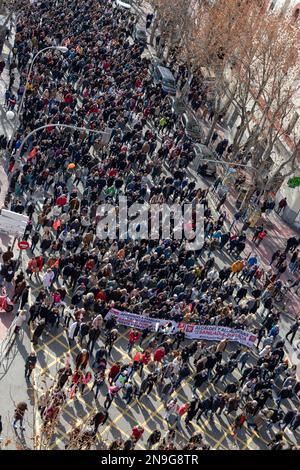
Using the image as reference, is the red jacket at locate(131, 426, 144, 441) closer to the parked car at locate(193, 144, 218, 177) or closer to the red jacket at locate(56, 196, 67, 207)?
the red jacket at locate(56, 196, 67, 207)

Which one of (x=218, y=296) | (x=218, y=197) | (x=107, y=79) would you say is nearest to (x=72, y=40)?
(x=107, y=79)

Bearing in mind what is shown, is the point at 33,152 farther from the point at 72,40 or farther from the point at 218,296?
the point at 72,40

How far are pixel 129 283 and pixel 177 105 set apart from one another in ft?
80.8

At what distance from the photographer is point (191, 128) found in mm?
44250

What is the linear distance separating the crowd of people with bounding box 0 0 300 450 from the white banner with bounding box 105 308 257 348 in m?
0.24

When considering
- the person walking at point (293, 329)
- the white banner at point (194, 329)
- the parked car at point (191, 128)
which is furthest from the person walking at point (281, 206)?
the white banner at point (194, 329)

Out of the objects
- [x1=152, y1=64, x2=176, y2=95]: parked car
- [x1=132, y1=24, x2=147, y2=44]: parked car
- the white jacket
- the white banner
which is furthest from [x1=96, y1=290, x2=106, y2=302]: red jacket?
[x1=132, y1=24, x2=147, y2=44]: parked car

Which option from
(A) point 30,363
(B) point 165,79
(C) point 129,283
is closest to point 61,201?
(C) point 129,283

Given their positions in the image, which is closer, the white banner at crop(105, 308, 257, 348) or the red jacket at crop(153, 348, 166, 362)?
the red jacket at crop(153, 348, 166, 362)

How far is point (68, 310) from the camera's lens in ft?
78.6

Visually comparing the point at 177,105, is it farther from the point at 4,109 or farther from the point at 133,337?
the point at 133,337

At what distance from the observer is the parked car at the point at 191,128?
43.9 meters

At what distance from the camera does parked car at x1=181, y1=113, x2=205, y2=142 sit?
4394 centimetres
